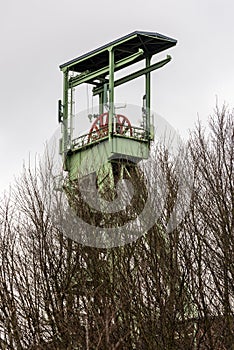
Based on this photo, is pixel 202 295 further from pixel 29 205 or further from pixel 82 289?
pixel 29 205

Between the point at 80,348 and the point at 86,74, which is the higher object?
the point at 86,74

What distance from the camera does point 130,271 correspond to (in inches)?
680

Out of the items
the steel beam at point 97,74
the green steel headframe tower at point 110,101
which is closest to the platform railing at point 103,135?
the green steel headframe tower at point 110,101

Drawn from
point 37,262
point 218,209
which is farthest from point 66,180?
point 218,209

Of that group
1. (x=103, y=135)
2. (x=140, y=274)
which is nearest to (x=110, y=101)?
(x=103, y=135)

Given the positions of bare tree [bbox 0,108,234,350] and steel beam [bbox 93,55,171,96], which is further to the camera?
steel beam [bbox 93,55,171,96]

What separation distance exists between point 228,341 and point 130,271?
2462 millimetres

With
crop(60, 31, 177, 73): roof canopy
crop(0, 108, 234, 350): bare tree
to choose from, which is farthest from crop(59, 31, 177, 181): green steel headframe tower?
crop(0, 108, 234, 350): bare tree

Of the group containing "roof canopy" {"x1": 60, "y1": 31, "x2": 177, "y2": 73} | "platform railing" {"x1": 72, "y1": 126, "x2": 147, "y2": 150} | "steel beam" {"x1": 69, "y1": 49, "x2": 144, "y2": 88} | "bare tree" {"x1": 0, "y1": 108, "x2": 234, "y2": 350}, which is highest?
"roof canopy" {"x1": 60, "y1": 31, "x2": 177, "y2": 73}

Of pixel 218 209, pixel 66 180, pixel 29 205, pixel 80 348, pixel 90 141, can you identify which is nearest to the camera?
pixel 80 348

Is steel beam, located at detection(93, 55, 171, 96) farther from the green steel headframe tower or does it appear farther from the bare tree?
the bare tree

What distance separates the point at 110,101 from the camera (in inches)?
914

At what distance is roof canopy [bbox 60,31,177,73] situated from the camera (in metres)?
23.1

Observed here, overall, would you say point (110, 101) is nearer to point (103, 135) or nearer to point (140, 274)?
point (103, 135)
